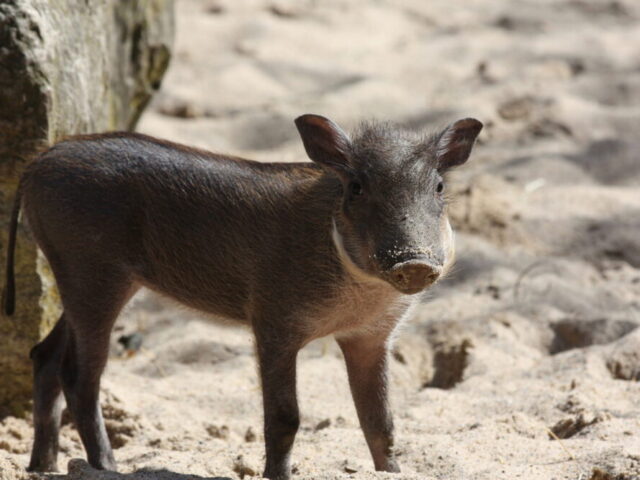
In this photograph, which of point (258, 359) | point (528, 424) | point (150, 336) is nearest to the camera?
point (258, 359)

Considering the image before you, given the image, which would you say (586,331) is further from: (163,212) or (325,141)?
(163,212)

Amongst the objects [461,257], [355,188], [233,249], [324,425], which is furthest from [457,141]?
[461,257]

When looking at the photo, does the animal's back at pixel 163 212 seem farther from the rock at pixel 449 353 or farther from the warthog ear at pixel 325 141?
the rock at pixel 449 353

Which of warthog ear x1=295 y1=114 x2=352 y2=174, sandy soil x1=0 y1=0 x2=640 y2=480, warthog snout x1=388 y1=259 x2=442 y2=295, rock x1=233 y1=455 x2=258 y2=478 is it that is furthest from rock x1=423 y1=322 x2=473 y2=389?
warthog snout x1=388 y1=259 x2=442 y2=295

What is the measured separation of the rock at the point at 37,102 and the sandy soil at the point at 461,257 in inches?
15.7

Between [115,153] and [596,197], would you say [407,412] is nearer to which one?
[115,153]

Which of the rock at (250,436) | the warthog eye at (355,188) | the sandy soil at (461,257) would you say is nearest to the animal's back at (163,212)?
the warthog eye at (355,188)

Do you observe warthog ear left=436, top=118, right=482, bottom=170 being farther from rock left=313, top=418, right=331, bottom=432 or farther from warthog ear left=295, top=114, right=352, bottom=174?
rock left=313, top=418, right=331, bottom=432

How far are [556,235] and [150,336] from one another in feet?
9.61

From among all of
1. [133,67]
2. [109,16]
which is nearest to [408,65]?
[133,67]

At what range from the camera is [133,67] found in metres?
6.71

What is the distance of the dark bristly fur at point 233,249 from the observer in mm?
4336

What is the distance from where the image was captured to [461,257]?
694 centimetres

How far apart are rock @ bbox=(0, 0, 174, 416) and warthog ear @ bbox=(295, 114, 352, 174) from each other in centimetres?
125
